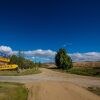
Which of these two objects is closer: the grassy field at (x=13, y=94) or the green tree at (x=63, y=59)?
the grassy field at (x=13, y=94)

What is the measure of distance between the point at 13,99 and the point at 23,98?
3.41 ft

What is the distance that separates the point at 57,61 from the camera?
11362 cm

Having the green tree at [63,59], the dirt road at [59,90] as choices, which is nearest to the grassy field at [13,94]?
the dirt road at [59,90]

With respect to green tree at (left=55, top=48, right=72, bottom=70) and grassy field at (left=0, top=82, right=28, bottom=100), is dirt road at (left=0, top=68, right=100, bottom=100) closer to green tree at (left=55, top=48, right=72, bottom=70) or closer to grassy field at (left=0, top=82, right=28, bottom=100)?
grassy field at (left=0, top=82, right=28, bottom=100)

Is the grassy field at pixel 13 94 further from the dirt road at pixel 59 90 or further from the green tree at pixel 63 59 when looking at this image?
the green tree at pixel 63 59

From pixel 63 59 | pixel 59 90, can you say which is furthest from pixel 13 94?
pixel 63 59

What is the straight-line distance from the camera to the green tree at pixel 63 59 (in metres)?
105

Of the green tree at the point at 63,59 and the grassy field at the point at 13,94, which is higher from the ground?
the green tree at the point at 63,59

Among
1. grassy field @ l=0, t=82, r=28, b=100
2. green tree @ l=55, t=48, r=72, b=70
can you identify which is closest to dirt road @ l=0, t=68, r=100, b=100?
grassy field @ l=0, t=82, r=28, b=100

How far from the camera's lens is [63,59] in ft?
350

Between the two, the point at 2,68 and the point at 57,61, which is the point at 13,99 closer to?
the point at 2,68

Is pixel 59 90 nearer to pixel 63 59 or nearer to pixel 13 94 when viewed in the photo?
pixel 13 94

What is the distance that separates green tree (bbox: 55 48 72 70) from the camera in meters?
105

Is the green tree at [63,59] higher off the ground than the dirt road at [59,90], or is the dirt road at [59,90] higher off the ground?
the green tree at [63,59]
